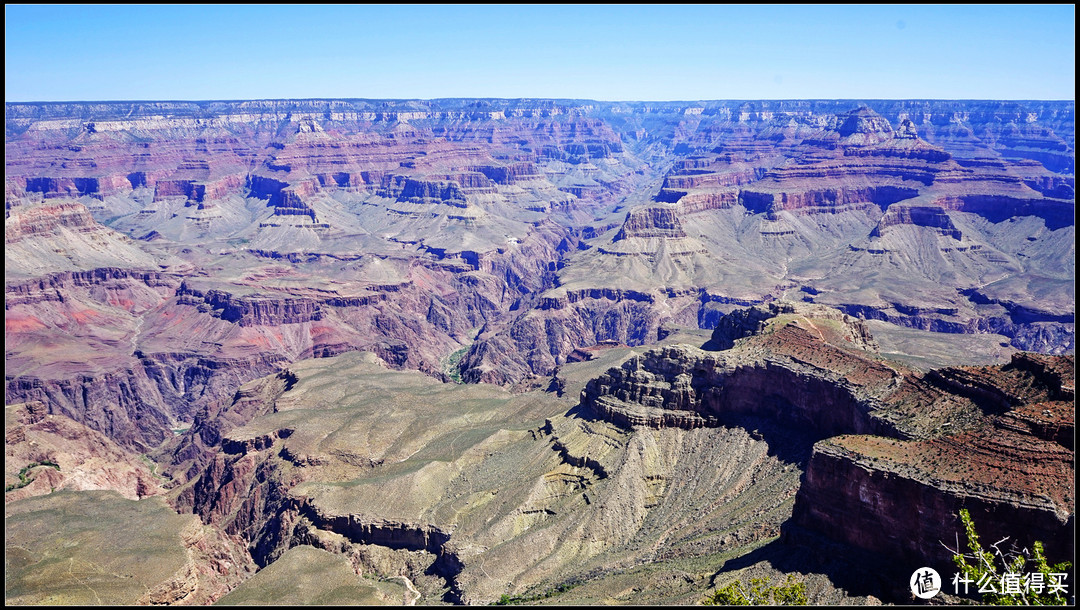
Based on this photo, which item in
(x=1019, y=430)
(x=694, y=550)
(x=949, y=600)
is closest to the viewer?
(x=949, y=600)

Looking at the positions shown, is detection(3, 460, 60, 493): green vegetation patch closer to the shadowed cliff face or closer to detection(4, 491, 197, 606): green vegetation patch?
detection(4, 491, 197, 606): green vegetation patch

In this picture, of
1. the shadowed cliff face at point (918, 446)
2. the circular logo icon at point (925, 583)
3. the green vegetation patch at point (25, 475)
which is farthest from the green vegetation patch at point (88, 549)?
the circular logo icon at point (925, 583)

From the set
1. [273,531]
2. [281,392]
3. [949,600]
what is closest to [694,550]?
[949,600]

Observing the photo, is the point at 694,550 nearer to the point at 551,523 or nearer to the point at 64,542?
the point at 551,523

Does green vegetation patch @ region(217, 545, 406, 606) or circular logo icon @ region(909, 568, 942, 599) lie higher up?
circular logo icon @ region(909, 568, 942, 599)

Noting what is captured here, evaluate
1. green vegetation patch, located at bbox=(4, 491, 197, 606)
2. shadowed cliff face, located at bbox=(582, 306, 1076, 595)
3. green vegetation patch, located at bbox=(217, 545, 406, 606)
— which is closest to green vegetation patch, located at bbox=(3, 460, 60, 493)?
green vegetation patch, located at bbox=(4, 491, 197, 606)

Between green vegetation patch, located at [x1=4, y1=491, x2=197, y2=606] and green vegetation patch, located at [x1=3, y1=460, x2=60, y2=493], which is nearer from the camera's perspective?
green vegetation patch, located at [x1=4, y1=491, x2=197, y2=606]

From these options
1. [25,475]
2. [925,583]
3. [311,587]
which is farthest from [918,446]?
[25,475]

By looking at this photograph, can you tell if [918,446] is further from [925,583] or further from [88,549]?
[88,549]
